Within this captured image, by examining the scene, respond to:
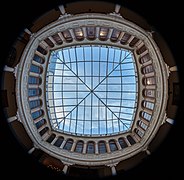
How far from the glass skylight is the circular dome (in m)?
0.18

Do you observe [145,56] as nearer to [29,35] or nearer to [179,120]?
[29,35]

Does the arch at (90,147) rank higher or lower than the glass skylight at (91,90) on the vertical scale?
lower

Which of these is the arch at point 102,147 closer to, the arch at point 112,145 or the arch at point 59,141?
the arch at point 112,145

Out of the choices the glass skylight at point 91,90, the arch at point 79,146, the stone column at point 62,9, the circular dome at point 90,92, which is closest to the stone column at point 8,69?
the circular dome at point 90,92

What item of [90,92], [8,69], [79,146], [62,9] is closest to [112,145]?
[79,146]

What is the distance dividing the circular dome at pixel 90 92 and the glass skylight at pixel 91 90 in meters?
0.18

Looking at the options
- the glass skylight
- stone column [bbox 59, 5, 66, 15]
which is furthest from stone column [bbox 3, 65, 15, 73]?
the glass skylight

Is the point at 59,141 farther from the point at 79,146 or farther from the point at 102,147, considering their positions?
the point at 102,147

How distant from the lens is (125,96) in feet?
136

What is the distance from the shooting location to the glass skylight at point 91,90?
4025 cm

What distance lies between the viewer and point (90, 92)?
42.1 m

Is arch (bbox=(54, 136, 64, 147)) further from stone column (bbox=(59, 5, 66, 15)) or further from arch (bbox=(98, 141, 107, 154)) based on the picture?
stone column (bbox=(59, 5, 66, 15))

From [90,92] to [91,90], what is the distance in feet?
1.47

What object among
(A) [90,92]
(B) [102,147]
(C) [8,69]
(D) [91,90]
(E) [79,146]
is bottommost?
(B) [102,147]
